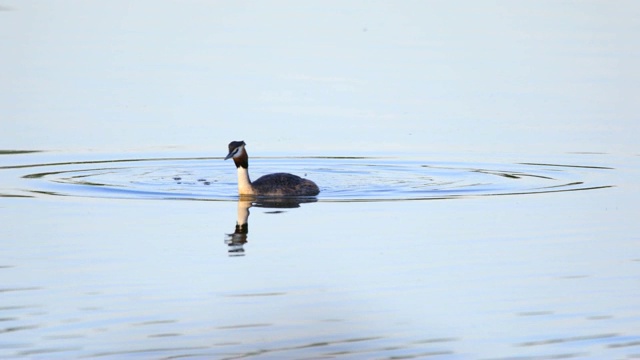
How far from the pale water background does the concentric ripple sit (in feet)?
0.23

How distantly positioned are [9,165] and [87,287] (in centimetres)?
878

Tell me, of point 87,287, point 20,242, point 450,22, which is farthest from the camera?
point 450,22

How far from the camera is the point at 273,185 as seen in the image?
63.0 ft

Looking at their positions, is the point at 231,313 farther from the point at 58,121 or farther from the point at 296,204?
the point at 58,121

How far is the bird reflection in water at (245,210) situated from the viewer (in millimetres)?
14945

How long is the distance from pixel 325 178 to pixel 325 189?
950mm

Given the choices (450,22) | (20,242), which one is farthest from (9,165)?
(450,22)

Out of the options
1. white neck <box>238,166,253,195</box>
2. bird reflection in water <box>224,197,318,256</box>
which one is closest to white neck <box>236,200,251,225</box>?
bird reflection in water <box>224,197,318,256</box>

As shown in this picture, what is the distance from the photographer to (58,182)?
19.6 metres

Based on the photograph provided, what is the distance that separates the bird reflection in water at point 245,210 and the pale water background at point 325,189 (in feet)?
0.26

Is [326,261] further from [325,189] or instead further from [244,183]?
[325,189]

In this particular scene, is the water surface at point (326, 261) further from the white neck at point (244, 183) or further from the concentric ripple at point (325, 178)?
the white neck at point (244, 183)

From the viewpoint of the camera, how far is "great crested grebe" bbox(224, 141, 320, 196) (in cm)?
1900

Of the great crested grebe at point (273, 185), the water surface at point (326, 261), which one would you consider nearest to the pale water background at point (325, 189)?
the water surface at point (326, 261)
